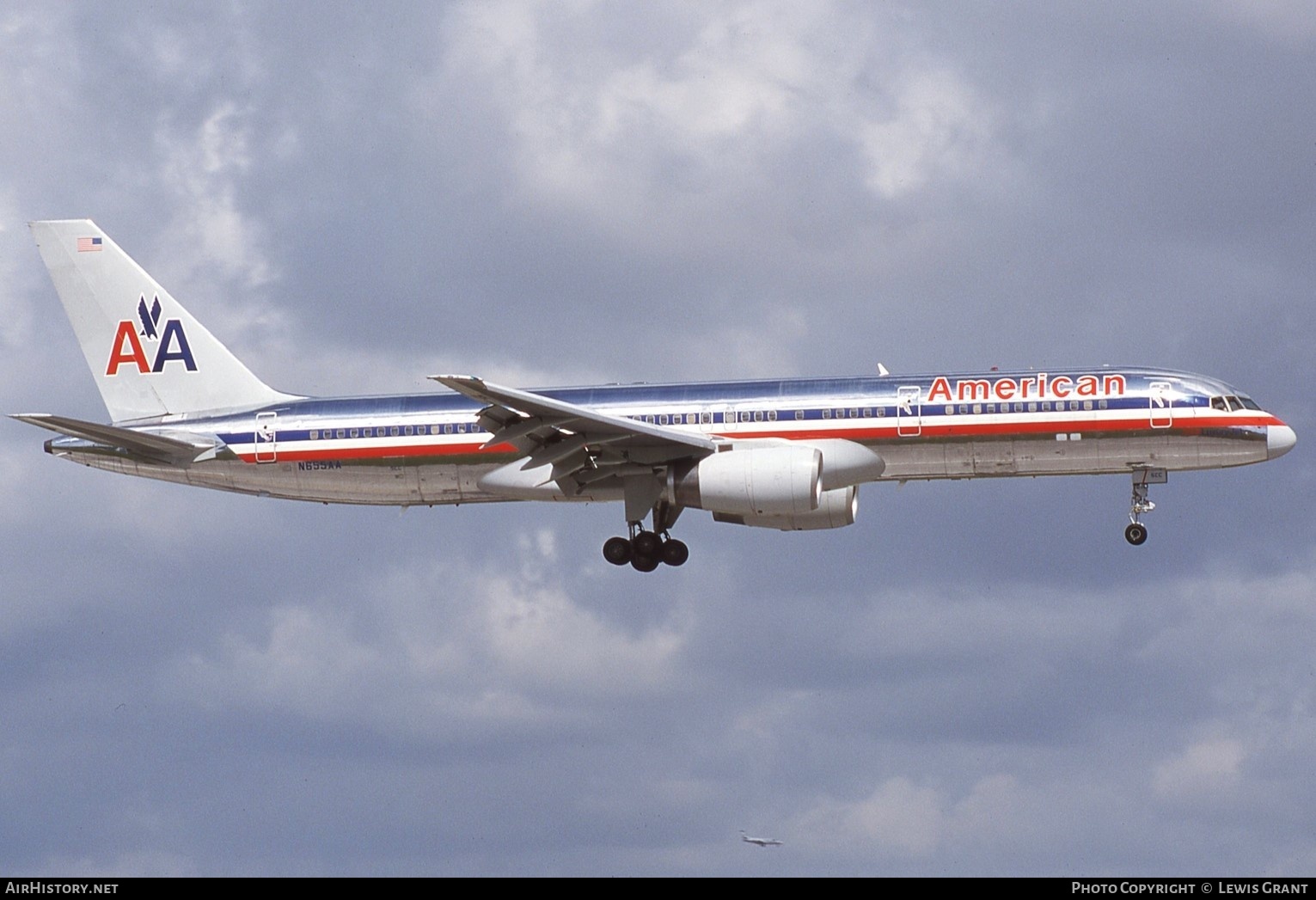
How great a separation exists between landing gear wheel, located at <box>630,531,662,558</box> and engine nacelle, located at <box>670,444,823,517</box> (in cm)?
365

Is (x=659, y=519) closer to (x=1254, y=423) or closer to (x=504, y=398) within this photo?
(x=504, y=398)

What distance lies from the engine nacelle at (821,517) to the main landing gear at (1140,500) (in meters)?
7.91

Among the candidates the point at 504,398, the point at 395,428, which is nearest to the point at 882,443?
the point at 504,398

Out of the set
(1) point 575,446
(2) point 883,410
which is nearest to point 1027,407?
(2) point 883,410

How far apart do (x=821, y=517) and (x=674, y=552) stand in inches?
178

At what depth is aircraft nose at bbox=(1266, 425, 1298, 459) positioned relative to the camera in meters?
47.9

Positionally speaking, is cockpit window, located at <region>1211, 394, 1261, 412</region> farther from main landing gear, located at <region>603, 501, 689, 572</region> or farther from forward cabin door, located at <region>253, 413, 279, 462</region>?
forward cabin door, located at <region>253, 413, 279, 462</region>

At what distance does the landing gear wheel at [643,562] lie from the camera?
51.1 m

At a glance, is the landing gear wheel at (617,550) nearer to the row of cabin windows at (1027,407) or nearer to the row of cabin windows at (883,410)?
the row of cabin windows at (883,410)

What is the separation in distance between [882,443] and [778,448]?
3208mm

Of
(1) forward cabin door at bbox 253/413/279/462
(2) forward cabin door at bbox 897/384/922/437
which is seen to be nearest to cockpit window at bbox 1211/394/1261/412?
(2) forward cabin door at bbox 897/384/922/437

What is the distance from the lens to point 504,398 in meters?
45.0
